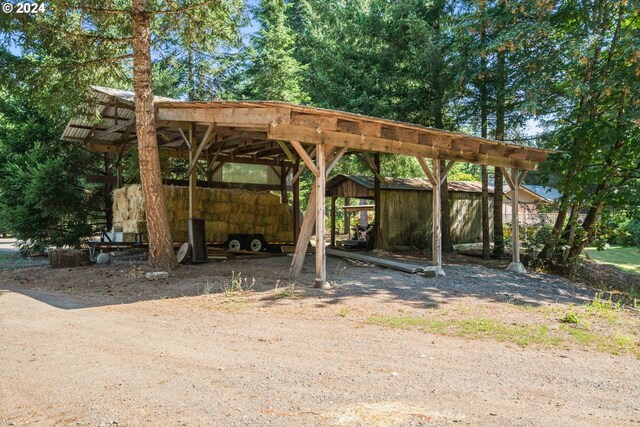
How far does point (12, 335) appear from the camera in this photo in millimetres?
5719

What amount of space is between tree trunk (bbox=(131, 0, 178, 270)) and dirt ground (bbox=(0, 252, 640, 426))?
1479 millimetres

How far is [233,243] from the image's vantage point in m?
15.3

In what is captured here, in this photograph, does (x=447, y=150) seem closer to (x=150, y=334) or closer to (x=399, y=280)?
(x=399, y=280)

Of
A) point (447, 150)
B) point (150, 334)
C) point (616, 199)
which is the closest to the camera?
point (150, 334)

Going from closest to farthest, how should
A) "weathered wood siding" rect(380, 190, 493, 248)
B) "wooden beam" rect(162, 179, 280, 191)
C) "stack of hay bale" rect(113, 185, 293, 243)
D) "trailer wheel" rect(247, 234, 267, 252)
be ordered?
1. "stack of hay bale" rect(113, 185, 293, 243)
2. "trailer wheel" rect(247, 234, 267, 252)
3. "wooden beam" rect(162, 179, 280, 191)
4. "weathered wood siding" rect(380, 190, 493, 248)

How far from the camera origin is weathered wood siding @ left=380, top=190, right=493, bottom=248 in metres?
18.4

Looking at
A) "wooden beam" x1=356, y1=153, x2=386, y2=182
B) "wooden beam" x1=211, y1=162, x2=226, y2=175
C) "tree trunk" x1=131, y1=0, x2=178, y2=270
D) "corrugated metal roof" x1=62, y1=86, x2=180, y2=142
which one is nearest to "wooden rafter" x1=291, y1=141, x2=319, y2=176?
"tree trunk" x1=131, y1=0, x2=178, y2=270

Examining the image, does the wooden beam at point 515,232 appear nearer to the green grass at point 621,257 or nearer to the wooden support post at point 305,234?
the wooden support post at point 305,234

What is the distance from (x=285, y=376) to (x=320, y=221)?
5042mm

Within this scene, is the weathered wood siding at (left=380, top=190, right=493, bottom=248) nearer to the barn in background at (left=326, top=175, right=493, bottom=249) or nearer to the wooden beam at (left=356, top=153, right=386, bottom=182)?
the barn in background at (left=326, top=175, right=493, bottom=249)

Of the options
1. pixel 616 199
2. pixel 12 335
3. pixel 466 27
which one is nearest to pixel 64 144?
pixel 12 335

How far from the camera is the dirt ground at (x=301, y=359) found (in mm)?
3570

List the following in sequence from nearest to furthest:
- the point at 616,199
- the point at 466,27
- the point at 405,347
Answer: the point at 405,347 < the point at 616,199 < the point at 466,27

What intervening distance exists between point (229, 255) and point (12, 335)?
8104mm
